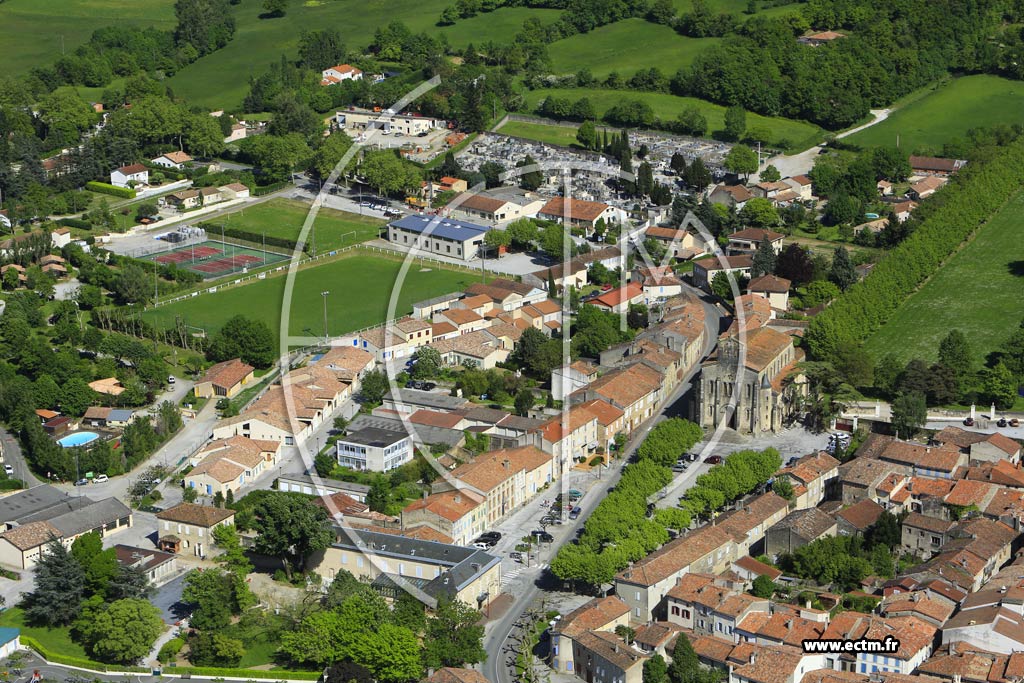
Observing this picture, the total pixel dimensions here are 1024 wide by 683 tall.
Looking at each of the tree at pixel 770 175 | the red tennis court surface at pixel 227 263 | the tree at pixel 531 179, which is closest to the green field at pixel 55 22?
the red tennis court surface at pixel 227 263

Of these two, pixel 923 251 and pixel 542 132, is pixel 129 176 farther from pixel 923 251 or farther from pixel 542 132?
pixel 923 251

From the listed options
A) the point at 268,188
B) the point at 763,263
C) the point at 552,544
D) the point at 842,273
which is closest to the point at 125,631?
the point at 552,544

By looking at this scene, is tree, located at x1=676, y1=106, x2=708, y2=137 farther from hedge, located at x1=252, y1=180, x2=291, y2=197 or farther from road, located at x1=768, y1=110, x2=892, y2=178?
hedge, located at x1=252, y1=180, x2=291, y2=197

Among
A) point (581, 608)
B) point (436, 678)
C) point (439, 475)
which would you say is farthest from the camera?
point (439, 475)

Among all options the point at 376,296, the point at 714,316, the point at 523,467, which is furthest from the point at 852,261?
the point at 523,467

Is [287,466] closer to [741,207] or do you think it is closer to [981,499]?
[981,499]

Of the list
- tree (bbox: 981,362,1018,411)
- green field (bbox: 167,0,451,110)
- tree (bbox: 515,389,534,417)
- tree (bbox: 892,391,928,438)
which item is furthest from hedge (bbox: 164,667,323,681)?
green field (bbox: 167,0,451,110)

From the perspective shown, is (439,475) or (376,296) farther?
(376,296)
